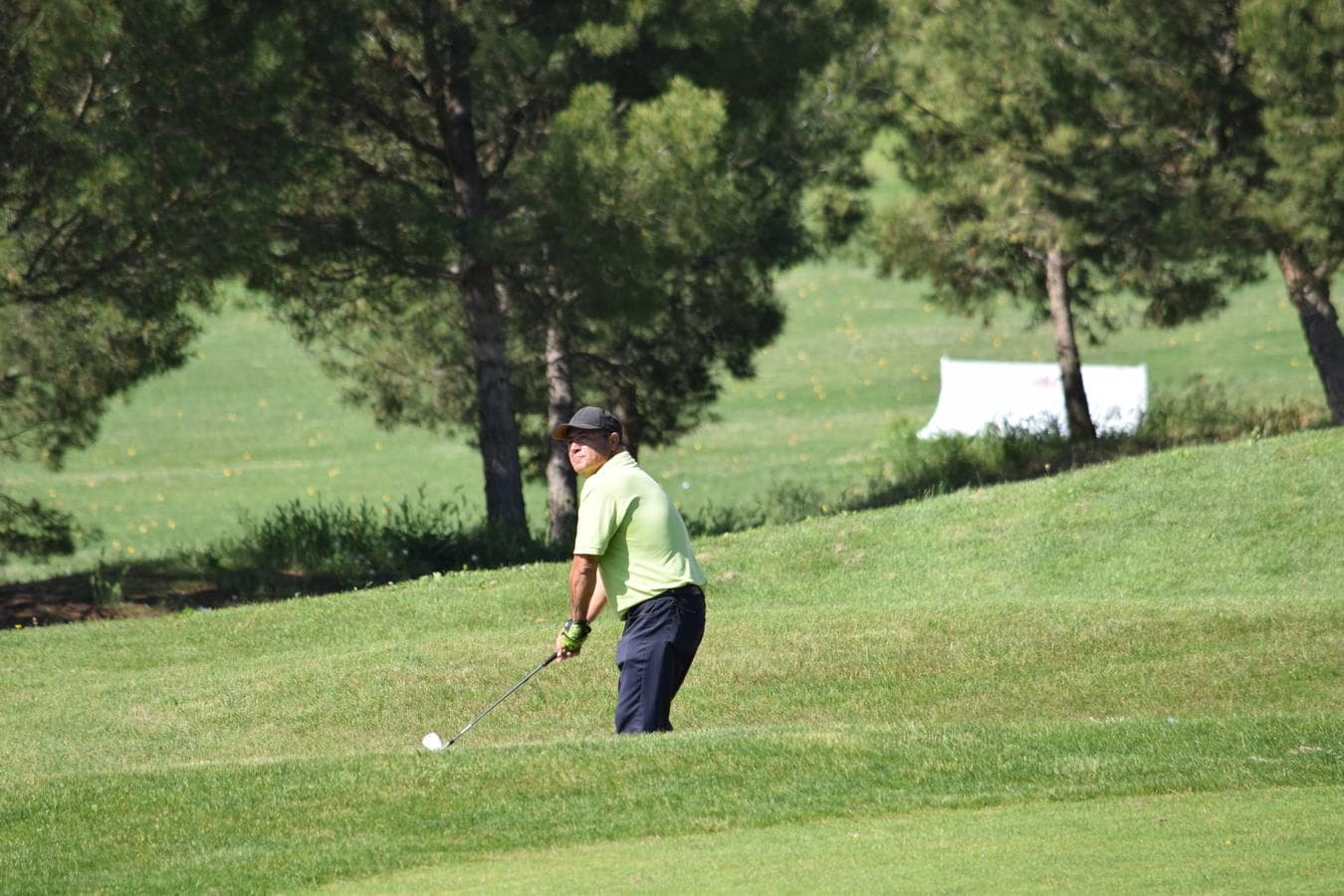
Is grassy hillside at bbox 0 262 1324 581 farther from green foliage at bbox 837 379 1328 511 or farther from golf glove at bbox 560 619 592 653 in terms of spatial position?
golf glove at bbox 560 619 592 653

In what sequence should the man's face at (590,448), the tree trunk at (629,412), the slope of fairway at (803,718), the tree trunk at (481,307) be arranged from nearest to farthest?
the slope of fairway at (803,718) → the man's face at (590,448) → the tree trunk at (481,307) → the tree trunk at (629,412)

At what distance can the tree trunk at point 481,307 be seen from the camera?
55.8 feet

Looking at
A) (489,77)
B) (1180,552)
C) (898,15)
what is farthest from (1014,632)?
(898,15)

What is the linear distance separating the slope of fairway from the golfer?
561 mm

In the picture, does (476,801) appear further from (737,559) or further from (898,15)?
(898,15)

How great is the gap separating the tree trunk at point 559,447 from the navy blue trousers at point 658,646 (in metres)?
9.95

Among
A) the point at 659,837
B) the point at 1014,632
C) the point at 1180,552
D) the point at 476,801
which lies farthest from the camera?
the point at 1180,552

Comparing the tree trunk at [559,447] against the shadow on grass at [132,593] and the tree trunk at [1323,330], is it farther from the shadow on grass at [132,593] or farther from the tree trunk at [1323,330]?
the tree trunk at [1323,330]

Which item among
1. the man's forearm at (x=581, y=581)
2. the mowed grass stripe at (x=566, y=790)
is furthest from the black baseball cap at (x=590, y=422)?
the mowed grass stripe at (x=566, y=790)

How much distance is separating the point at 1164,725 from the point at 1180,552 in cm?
578

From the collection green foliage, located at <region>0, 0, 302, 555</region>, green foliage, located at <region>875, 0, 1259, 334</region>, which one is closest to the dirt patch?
green foliage, located at <region>0, 0, 302, 555</region>

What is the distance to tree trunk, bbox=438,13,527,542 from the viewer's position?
55.8ft

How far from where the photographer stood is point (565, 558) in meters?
16.5

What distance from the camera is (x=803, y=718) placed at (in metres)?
10.5
